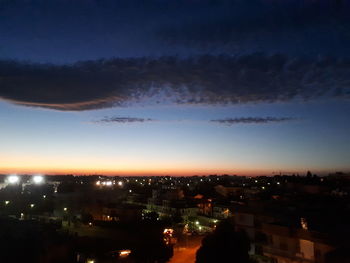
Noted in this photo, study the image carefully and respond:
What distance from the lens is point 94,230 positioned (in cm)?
2694

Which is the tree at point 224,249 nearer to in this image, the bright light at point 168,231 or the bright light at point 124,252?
the bright light at point 124,252

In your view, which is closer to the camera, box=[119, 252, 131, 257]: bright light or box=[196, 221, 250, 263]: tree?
box=[196, 221, 250, 263]: tree

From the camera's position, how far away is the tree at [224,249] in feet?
60.6

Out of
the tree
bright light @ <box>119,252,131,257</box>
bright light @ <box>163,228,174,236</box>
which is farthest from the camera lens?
bright light @ <box>163,228,174,236</box>

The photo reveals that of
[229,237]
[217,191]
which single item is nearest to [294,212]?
[229,237]

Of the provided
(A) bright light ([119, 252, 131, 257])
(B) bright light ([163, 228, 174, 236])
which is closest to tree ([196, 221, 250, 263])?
(A) bright light ([119, 252, 131, 257])

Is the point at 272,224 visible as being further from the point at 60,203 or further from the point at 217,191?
the point at 217,191

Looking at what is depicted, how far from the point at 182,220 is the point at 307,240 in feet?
73.5

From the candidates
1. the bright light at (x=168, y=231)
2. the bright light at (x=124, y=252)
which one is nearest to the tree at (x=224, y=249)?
the bright light at (x=124, y=252)

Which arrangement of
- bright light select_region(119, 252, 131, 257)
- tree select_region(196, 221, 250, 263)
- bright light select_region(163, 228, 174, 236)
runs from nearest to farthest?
tree select_region(196, 221, 250, 263) → bright light select_region(119, 252, 131, 257) → bright light select_region(163, 228, 174, 236)

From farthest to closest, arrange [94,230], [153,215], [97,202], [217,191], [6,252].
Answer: [217,191]
[97,202]
[153,215]
[94,230]
[6,252]

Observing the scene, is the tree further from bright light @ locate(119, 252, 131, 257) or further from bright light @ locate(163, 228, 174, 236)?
bright light @ locate(163, 228, 174, 236)

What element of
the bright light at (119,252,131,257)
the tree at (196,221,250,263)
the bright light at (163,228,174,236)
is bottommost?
the bright light at (119,252,131,257)

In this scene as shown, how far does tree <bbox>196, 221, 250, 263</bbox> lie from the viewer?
18.5 m
